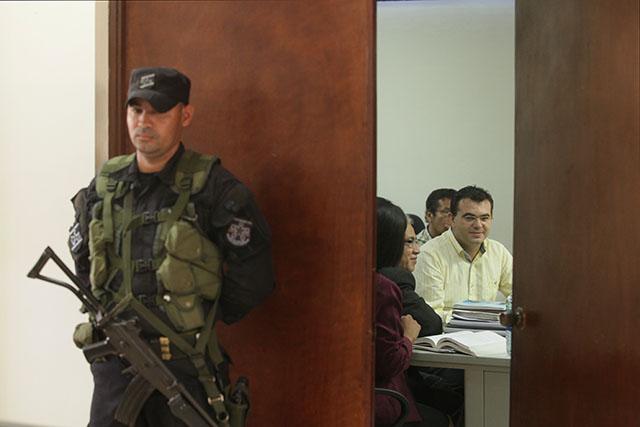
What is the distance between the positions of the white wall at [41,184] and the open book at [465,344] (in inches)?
40.8

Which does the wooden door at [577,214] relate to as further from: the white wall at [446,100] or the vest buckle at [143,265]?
the white wall at [446,100]

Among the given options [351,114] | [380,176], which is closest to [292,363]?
[351,114]

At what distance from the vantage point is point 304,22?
Answer: 4.77 feet

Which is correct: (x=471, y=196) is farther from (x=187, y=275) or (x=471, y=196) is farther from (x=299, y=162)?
Result: (x=187, y=275)

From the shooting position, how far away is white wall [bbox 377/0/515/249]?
11.7 feet

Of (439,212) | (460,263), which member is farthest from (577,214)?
(439,212)

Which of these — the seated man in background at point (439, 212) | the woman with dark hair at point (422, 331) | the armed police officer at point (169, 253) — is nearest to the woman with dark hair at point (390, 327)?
the woman with dark hair at point (422, 331)

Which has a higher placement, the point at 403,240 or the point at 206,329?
the point at 403,240

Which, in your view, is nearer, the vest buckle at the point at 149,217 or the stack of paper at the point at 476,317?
the vest buckle at the point at 149,217

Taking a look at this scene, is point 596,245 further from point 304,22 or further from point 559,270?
point 304,22

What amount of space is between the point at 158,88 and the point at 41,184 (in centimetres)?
60

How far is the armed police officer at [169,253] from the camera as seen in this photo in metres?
1.25

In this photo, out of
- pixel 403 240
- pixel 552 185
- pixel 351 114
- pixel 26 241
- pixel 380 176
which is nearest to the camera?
pixel 351 114

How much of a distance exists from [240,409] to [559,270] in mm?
757
